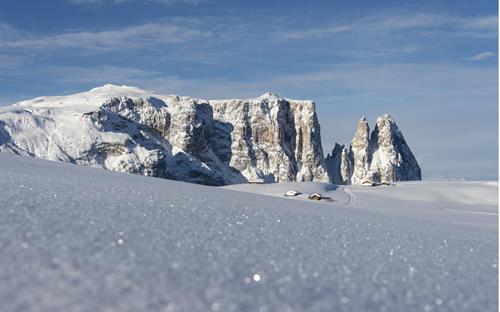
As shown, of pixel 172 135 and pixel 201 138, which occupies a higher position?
pixel 172 135

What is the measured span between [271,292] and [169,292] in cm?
41

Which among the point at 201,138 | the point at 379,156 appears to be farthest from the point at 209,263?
the point at 379,156

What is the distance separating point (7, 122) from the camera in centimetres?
13025

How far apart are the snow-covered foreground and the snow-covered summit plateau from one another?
133m

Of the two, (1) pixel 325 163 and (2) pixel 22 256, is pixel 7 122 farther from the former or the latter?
(2) pixel 22 256

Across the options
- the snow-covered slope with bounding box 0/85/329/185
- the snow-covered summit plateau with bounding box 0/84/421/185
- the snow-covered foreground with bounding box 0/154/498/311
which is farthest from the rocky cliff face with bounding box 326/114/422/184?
the snow-covered foreground with bounding box 0/154/498/311

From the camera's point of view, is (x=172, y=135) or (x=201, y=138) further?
(x=201, y=138)

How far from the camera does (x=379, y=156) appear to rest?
18288 cm

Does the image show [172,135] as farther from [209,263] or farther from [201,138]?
[209,263]

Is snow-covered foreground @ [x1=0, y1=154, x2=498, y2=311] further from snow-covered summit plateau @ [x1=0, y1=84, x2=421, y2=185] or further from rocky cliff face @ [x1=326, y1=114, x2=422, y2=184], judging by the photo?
rocky cliff face @ [x1=326, y1=114, x2=422, y2=184]

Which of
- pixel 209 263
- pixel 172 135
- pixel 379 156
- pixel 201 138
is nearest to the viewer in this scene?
pixel 209 263

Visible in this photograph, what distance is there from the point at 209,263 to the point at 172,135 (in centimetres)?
17150

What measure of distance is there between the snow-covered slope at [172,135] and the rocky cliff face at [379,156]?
1265 centimetres

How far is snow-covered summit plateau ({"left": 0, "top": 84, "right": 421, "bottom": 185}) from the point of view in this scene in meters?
136
